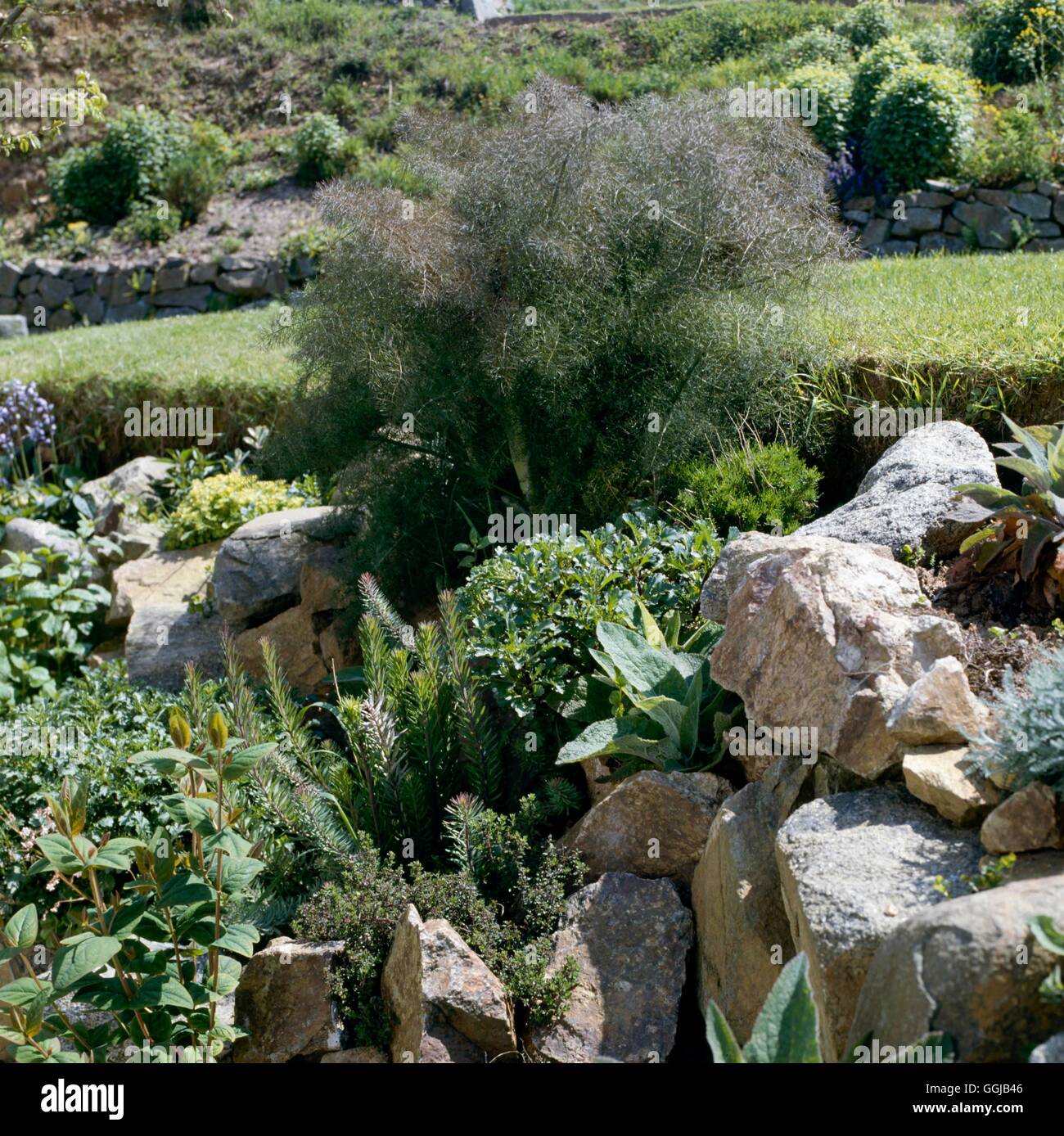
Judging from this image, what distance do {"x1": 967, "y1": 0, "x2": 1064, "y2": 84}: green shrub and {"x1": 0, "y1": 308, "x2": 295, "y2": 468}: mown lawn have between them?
26.7ft

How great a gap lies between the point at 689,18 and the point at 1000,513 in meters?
13.5

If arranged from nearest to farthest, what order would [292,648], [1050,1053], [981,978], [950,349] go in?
[1050,1053]
[981,978]
[950,349]
[292,648]

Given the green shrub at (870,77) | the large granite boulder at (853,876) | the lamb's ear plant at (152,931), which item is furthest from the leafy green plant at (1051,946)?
the green shrub at (870,77)

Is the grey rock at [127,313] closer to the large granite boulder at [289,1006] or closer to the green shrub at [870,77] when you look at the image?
the green shrub at [870,77]

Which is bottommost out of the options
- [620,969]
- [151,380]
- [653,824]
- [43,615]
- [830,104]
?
[43,615]

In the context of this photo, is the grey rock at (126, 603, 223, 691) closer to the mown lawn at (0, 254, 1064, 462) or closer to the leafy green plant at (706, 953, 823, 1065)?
the mown lawn at (0, 254, 1064, 462)

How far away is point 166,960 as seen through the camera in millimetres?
2852

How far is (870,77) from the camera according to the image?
455 inches

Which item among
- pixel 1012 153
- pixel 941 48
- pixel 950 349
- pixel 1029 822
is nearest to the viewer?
pixel 1029 822

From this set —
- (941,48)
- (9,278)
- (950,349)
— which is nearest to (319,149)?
(9,278)

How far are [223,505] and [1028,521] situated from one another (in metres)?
4.97

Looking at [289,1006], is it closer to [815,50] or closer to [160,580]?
[160,580]
